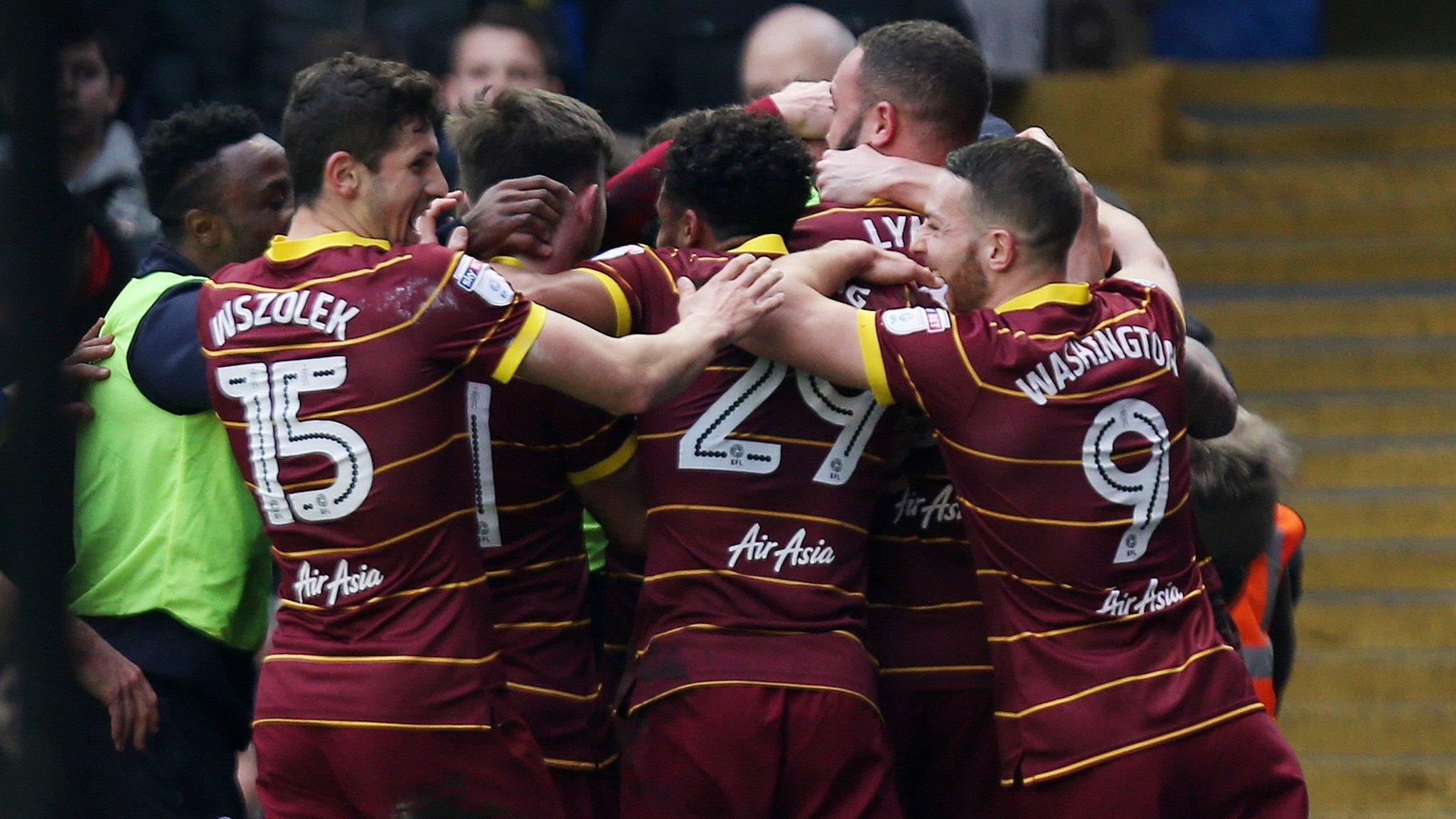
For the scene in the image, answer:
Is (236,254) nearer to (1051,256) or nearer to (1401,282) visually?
(1051,256)

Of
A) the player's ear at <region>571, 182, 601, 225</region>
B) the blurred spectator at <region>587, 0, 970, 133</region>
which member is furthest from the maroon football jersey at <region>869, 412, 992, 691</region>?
the blurred spectator at <region>587, 0, 970, 133</region>

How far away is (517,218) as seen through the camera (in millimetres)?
3705

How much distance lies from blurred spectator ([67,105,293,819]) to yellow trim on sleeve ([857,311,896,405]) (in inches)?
51.9

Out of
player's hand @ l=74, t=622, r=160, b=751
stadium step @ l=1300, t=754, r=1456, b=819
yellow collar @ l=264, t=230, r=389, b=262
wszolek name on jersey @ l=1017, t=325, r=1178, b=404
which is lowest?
stadium step @ l=1300, t=754, r=1456, b=819

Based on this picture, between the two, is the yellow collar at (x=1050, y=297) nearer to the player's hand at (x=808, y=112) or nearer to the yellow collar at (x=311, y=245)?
the player's hand at (x=808, y=112)

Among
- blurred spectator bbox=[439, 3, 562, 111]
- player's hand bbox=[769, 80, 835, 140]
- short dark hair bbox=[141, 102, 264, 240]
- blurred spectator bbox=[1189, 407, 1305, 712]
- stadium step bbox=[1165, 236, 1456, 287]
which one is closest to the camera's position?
short dark hair bbox=[141, 102, 264, 240]

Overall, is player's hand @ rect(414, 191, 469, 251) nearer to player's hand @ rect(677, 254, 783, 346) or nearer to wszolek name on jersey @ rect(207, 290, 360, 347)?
wszolek name on jersey @ rect(207, 290, 360, 347)

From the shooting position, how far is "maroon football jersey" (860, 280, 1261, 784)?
3.54 m

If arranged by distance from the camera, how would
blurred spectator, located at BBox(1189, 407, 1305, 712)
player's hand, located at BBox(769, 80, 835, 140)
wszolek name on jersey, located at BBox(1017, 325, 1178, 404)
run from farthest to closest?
1. blurred spectator, located at BBox(1189, 407, 1305, 712)
2. player's hand, located at BBox(769, 80, 835, 140)
3. wszolek name on jersey, located at BBox(1017, 325, 1178, 404)

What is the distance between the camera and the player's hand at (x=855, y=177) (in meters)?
3.96

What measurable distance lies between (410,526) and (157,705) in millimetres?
996

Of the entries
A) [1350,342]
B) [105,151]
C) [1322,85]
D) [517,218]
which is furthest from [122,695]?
[1322,85]

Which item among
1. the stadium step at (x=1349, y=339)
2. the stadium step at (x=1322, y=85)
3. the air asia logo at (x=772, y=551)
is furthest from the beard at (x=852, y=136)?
the stadium step at (x=1322, y=85)

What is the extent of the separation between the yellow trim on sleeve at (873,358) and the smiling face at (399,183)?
0.84 meters
